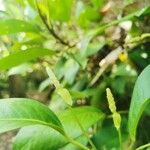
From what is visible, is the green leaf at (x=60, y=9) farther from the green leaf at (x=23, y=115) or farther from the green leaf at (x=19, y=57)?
the green leaf at (x=23, y=115)

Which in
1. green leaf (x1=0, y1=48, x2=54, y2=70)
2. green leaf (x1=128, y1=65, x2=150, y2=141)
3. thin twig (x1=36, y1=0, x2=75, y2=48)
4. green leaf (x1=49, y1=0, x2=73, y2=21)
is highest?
green leaf (x1=49, y1=0, x2=73, y2=21)

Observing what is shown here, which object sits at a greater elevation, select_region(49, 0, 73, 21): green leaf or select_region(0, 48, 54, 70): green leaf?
select_region(49, 0, 73, 21): green leaf

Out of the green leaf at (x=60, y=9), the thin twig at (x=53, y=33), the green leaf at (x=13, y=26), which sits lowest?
the thin twig at (x=53, y=33)

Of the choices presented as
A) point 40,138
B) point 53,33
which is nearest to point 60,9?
point 53,33

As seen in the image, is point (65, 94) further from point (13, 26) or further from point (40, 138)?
point (13, 26)

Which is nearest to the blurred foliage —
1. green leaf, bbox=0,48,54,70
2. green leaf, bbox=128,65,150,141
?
green leaf, bbox=0,48,54,70

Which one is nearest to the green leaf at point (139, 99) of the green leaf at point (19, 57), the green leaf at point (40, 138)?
the green leaf at point (40, 138)

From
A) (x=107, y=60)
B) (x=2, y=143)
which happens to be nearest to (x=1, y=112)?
(x=107, y=60)

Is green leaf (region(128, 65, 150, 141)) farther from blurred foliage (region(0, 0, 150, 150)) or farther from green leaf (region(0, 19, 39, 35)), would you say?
green leaf (region(0, 19, 39, 35))
